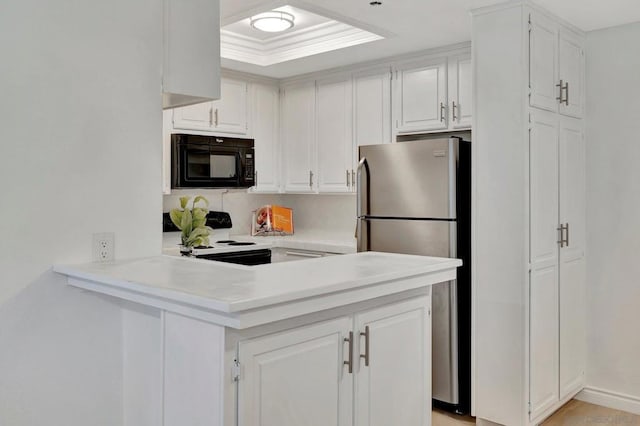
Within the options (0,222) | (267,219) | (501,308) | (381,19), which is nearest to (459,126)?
(381,19)

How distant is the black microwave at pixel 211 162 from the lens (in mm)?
4121

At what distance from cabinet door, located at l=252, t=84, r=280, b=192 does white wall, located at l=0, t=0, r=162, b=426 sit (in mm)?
2543

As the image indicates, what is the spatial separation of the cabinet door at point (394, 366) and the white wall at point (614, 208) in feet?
6.07

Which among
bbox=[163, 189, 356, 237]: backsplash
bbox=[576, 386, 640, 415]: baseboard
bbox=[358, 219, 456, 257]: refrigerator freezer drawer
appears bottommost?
bbox=[576, 386, 640, 415]: baseboard

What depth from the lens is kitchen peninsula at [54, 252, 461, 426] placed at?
60.4 inches

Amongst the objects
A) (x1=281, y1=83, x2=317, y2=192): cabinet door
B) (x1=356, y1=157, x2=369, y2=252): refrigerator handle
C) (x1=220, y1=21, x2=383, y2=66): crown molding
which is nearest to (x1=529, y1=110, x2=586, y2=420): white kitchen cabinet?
(x1=356, y1=157, x2=369, y2=252): refrigerator handle

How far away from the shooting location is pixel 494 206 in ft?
10.2

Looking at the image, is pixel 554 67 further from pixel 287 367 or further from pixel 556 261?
pixel 287 367

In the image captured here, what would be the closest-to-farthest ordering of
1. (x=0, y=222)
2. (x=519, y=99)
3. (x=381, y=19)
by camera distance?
(x=0, y=222) < (x=519, y=99) < (x=381, y=19)

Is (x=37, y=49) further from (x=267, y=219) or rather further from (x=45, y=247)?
(x=267, y=219)

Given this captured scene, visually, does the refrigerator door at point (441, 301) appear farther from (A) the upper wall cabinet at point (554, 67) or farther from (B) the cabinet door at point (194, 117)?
(B) the cabinet door at point (194, 117)

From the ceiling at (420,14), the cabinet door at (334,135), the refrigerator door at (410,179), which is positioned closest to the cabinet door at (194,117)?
the cabinet door at (334,135)

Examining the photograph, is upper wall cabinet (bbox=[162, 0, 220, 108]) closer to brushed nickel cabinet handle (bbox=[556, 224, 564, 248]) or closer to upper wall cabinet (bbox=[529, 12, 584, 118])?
upper wall cabinet (bbox=[529, 12, 584, 118])

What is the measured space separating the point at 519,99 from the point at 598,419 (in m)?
1.95
